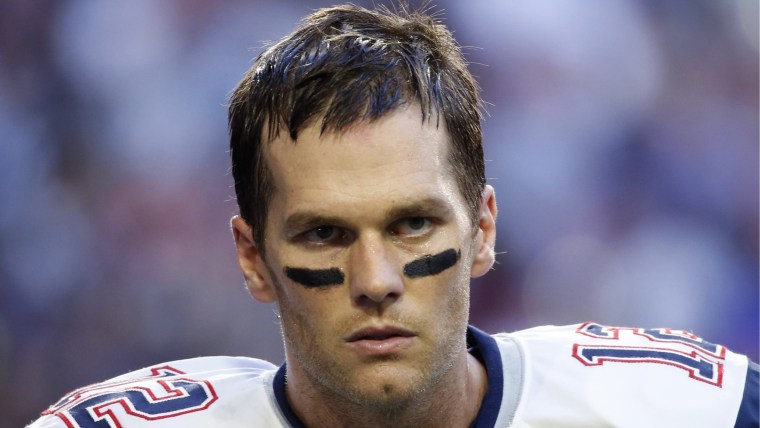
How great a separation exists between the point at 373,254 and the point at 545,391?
2.33 ft

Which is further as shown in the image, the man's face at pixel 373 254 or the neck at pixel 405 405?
the neck at pixel 405 405

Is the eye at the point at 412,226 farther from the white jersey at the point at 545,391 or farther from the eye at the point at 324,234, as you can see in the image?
the white jersey at the point at 545,391

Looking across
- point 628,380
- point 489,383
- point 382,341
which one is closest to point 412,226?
point 382,341

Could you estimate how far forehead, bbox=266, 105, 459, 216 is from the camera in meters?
2.46

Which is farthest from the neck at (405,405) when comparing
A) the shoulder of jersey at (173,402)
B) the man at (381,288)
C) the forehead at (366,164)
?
the forehead at (366,164)

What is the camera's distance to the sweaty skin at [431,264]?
2.46 metres

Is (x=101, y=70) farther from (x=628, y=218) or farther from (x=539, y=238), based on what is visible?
(x=628, y=218)

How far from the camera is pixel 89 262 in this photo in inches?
197

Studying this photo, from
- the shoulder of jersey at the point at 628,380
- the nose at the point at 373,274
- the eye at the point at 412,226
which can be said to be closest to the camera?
the nose at the point at 373,274

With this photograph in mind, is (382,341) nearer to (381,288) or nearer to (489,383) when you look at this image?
(381,288)

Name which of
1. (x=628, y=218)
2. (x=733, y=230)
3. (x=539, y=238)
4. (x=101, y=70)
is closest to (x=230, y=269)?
(x=101, y=70)

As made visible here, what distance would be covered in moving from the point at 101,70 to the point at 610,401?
131 inches

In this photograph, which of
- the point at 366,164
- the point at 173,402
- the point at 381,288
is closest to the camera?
the point at 381,288

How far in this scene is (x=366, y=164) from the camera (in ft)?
8.12
